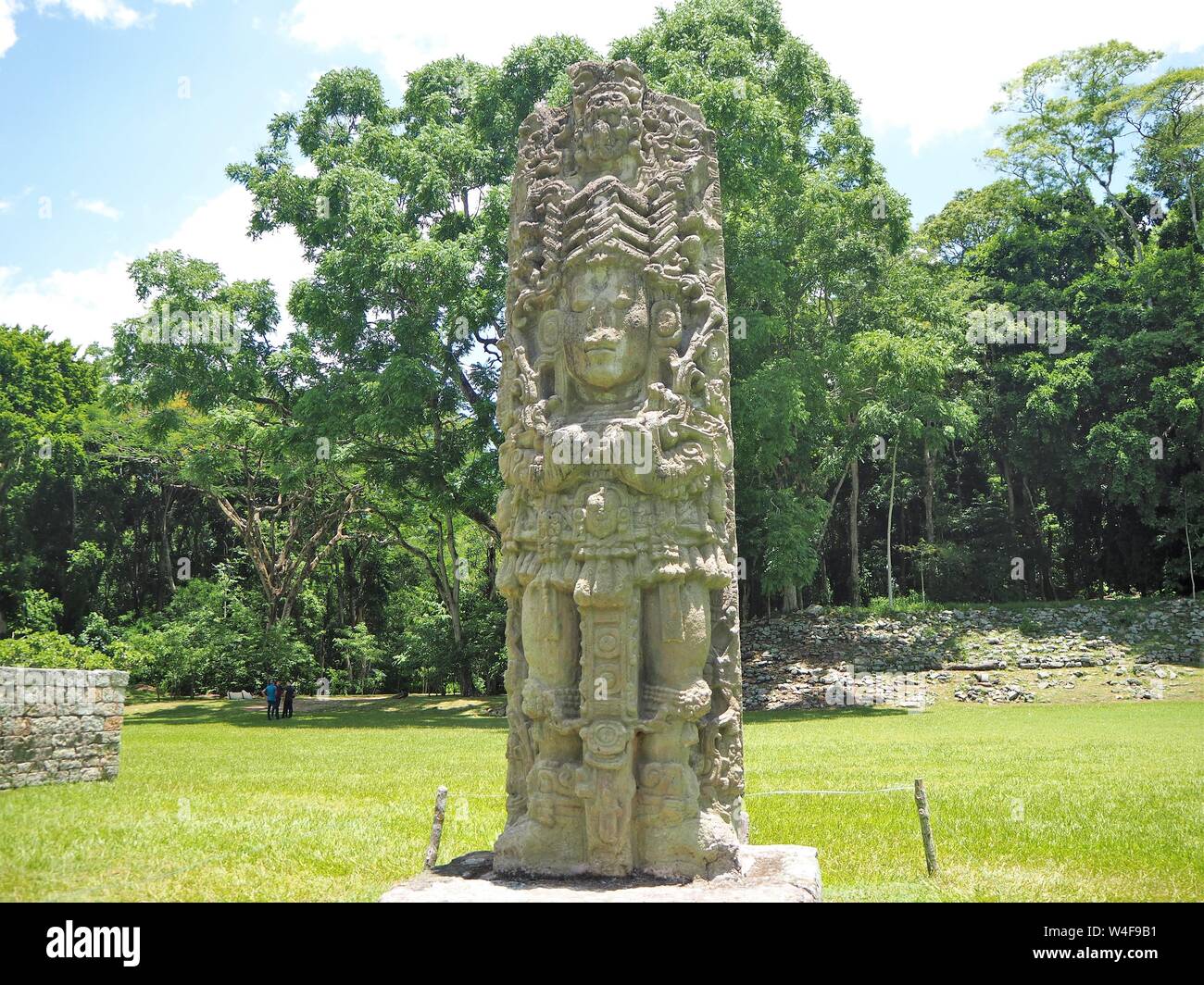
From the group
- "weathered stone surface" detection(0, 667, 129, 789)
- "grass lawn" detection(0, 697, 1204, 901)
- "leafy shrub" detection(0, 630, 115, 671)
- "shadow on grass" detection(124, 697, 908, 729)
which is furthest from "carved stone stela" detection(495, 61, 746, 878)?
"leafy shrub" detection(0, 630, 115, 671)

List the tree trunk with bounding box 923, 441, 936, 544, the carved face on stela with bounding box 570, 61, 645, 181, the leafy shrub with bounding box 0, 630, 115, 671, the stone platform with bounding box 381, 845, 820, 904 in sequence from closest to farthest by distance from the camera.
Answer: the stone platform with bounding box 381, 845, 820, 904
the carved face on stela with bounding box 570, 61, 645, 181
the leafy shrub with bounding box 0, 630, 115, 671
the tree trunk with bounding box 923, 441, 936, 544

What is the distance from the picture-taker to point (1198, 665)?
78.3ft

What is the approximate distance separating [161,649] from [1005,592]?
24.9 meters

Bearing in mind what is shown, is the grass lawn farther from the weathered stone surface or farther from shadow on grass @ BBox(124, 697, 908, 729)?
shadow on grass @ BBox(124, 697, 908, 729)

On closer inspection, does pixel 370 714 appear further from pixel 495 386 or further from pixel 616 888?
pixel 616 888

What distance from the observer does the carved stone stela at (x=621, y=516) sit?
5234 mm

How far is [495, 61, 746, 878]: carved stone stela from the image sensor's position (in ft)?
17.2

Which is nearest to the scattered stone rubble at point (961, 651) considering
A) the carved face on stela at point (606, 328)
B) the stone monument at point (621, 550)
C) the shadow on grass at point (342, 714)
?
the shadow on grass at point (342, 714)

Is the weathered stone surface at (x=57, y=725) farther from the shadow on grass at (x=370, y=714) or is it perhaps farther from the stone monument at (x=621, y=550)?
the shadow on grass at (x=370, y=714)

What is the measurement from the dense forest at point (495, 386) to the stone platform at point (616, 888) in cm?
1157

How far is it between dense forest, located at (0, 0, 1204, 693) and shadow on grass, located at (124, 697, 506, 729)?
1.83 metres

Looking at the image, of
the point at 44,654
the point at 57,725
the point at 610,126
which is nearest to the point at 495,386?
the point at 44,654

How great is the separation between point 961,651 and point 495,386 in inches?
519

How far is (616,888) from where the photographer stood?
16.5 feet
